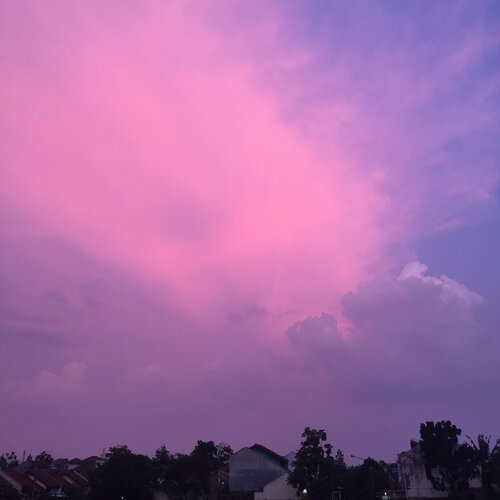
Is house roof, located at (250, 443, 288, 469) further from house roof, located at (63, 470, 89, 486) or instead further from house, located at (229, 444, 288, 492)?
house roof, located at (63, 470, 89, 486)

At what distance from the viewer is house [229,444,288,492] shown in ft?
265

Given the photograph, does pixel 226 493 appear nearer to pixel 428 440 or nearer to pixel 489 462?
pixel 428 440

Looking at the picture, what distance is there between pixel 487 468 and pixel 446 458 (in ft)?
17.4

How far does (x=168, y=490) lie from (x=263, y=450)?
2054 centimetres

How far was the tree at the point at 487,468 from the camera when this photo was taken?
213 feet

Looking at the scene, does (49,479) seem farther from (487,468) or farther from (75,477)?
(487,468)

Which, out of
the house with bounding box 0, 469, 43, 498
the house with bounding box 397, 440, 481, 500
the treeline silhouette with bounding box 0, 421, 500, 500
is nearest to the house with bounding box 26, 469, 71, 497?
the house with bounding box 0, 469, 43, 498

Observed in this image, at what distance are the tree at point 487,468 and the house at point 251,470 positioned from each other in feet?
93.0

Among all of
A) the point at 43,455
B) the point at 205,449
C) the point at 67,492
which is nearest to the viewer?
the point at 67,492

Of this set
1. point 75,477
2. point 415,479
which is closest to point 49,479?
point 75,477

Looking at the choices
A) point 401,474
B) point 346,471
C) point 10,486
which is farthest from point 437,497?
point 10,486

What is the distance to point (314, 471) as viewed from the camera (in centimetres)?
6825

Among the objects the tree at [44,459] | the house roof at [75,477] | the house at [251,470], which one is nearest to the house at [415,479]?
the house at [251,470]

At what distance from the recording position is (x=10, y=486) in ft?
267
